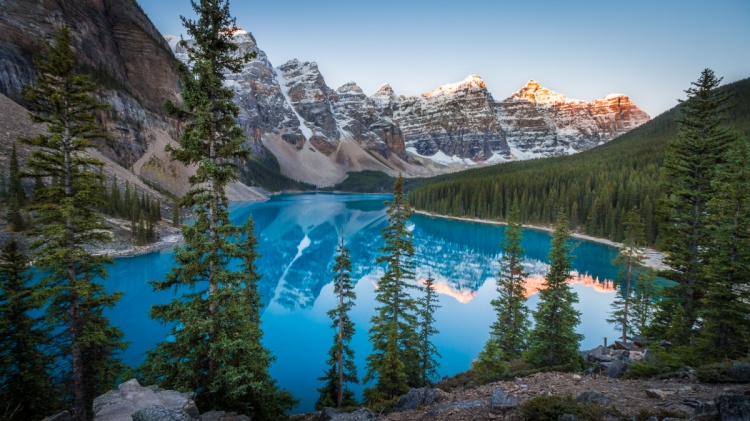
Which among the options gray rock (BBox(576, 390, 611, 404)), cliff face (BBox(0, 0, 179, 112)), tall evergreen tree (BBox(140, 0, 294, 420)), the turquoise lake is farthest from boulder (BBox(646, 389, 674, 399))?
cliff face (BBox(0, 0, 179, 112))

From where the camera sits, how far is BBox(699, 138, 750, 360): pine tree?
36.3 ft

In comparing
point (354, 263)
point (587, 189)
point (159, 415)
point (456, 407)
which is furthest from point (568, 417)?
point (587, 189)

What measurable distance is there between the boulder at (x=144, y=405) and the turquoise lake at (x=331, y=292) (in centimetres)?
766

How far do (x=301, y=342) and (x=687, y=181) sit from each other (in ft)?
86.9

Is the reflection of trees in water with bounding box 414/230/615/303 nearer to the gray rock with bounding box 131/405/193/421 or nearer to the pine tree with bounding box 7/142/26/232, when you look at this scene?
the gray rock with bounding box 131/405/193/421

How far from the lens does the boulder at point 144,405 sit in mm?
7480

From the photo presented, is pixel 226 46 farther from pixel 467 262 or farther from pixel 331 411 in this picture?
pixel 467 262

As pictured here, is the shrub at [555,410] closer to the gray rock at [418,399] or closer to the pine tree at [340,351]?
the gray rock at [418,399]

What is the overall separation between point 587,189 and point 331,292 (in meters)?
76.6

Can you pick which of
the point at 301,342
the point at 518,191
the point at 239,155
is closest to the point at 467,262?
the point at 301,342

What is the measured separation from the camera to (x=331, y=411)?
37.3 feet

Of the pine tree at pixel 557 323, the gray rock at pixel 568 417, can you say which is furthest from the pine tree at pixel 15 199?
the gray rock at pixel 568 417

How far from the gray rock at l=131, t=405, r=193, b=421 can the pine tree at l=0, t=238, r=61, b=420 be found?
616cm

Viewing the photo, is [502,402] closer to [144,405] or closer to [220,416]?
[220,416]
